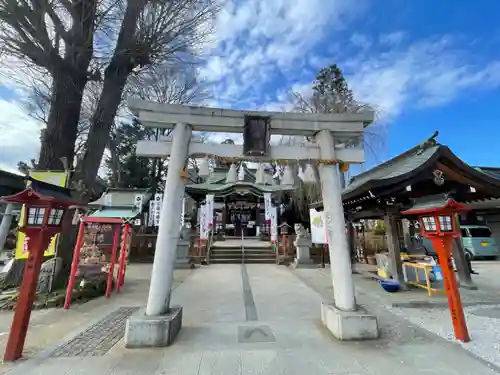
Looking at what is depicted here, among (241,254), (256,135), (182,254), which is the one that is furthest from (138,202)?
(241,254)

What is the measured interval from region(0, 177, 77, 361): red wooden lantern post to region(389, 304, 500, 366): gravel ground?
6.27 meters

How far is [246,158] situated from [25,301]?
12.6 feet

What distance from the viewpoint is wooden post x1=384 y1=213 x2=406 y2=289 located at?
7.54 m

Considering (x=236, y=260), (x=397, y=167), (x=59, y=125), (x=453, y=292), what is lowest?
(x=236, y=260)

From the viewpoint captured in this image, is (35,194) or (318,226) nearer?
(35,194)

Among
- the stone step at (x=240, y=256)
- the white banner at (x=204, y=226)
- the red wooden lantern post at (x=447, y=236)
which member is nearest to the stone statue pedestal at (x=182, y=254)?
the white banner at (x=204, y=226)

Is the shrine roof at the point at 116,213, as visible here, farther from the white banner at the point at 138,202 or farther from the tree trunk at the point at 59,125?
the tree trunk at the point at 59,125

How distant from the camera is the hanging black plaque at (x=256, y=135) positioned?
4.46 meters

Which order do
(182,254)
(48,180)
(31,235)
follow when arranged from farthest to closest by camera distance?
(182,254) < (48,180) < (31,235)

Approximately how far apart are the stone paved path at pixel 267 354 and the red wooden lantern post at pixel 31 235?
1.42 ft

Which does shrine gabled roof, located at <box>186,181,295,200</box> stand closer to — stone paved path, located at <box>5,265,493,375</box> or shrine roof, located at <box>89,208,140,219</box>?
shrine roof, located at <box>89,208,140,219</box>

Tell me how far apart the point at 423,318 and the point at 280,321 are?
2925 mm

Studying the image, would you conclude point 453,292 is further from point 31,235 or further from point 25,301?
point 31,235

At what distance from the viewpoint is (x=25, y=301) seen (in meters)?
3.45
